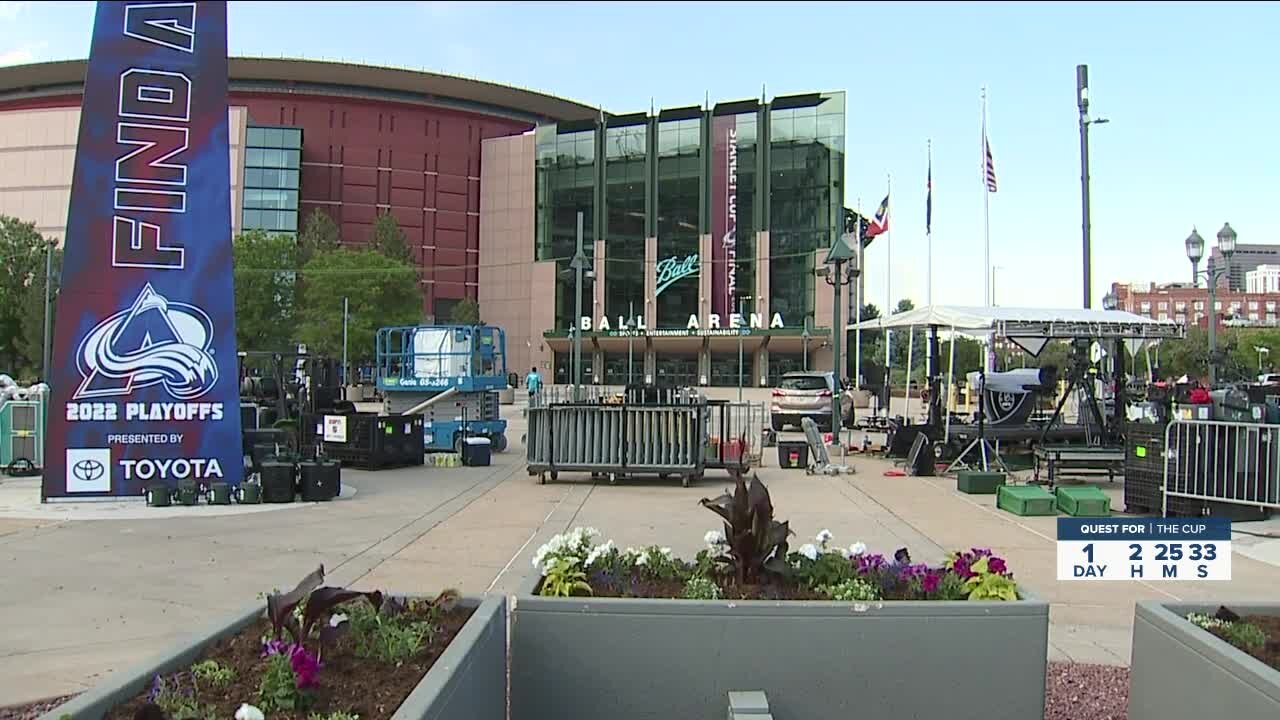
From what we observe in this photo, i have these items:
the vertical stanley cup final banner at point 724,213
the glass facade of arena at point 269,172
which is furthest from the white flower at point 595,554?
the glass facade of arena at point 269,172

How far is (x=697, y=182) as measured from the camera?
71750 millimetres

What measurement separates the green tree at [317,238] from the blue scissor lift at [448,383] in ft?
139

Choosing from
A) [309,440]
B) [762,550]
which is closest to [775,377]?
[309,440]

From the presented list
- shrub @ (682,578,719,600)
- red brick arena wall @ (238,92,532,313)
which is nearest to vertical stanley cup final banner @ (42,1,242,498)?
shrub @ (682,578,719,600)

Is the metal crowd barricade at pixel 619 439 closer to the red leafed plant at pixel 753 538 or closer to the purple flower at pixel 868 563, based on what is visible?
the purple flower at pixel 868 563

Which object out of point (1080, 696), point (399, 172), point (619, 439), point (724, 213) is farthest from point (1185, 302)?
point (1080, 696)

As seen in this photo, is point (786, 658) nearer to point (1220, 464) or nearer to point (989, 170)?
point (1220, 464)

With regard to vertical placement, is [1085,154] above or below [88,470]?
above

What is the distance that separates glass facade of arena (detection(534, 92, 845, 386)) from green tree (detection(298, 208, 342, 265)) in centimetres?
1541

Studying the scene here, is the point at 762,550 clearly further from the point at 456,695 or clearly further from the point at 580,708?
the point at 456,695

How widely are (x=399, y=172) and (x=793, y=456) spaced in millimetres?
67672

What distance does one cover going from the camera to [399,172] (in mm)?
81312

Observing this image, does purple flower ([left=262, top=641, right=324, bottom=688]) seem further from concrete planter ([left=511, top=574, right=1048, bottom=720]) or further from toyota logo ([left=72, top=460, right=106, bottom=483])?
toyota logo ([left=72, top=460, right=106, bottom=483])

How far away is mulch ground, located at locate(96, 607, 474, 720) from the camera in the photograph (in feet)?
11.2
